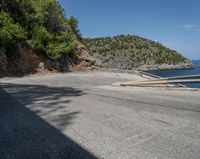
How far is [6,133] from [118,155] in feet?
7.78

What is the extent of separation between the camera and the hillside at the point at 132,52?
5305 inches

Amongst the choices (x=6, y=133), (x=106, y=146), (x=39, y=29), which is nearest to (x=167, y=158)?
(x=106, y=146)

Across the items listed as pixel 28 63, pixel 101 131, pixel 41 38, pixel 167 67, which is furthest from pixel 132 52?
pixel 101 131

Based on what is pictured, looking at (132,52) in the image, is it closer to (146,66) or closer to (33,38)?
(146,66)

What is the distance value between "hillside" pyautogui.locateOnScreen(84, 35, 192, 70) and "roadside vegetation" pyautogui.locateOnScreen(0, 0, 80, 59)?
9531cm

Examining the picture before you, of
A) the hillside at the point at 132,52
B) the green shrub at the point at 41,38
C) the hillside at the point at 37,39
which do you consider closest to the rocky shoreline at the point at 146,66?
the hillside at the point at 132,52

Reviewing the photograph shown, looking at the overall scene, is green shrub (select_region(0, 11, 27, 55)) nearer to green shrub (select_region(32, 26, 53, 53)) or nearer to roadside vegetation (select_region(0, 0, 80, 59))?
roadside vegetation (select_region(0, 0, 80, 59))

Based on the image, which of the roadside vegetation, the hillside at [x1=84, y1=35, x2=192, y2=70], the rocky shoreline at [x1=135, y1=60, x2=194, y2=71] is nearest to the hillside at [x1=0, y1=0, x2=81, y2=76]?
the roadside vegetation

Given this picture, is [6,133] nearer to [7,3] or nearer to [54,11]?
[7,3]

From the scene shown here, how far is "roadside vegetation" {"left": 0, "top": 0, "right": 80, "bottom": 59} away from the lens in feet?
83.5

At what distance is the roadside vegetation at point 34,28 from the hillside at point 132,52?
95310 millimetres

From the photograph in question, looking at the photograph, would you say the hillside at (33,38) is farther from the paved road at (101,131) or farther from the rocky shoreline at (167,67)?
the rocky shoreline at (167,67)

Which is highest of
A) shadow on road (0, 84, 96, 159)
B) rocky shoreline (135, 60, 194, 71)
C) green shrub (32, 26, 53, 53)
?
green shrub (32, 26, 53, 53)

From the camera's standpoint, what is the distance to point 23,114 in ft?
22.4
